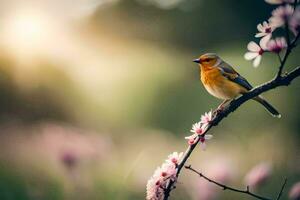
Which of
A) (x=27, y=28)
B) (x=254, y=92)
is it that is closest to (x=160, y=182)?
(x=254, y=92)

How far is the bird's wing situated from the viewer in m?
0.92

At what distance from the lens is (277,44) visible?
675 mm

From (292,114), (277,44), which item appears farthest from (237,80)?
(292,114)

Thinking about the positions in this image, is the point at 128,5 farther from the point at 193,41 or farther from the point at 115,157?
the point at 115,157

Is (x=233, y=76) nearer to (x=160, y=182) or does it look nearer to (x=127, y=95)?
(x=160, y=182)

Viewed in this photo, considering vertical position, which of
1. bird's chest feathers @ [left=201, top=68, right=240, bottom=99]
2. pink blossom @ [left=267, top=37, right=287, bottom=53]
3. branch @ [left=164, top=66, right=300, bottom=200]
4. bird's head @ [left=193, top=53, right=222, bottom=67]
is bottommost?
branch @ [left=164, top=66, right=300, bottom=200]

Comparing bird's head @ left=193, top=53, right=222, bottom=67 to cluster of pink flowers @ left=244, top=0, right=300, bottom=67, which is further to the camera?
bird's head @ left=193, top=53, right=222, bottom=67

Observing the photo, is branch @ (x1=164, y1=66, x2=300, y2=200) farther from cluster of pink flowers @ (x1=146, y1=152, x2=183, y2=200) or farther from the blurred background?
the blurred background

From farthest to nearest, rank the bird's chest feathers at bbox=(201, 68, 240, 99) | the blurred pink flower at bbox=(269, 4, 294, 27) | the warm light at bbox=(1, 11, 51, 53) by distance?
1. the warm light at bbox=(1, 11, 51, 53)
2. the bird's chest feathers at bbox=(201, 68, 240, 99)
3. the blurred pink flower at bbox=(269, 4, 294, 27)

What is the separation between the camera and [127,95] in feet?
7.03

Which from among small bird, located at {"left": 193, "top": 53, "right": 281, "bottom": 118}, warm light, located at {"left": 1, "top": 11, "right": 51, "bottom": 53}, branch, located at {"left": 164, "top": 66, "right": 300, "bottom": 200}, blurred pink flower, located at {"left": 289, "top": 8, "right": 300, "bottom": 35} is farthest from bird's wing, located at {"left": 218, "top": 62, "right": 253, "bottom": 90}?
warm light, located at {"left": 1, "top": 11, "right": 51, "bottom": 53}

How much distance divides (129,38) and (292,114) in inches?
21.8

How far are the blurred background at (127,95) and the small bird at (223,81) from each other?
0.33 metres

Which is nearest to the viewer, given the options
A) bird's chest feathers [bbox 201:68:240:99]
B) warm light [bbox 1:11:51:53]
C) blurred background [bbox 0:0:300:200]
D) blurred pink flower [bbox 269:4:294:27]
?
blurred pink flower [bbox 269:4:294:27]
